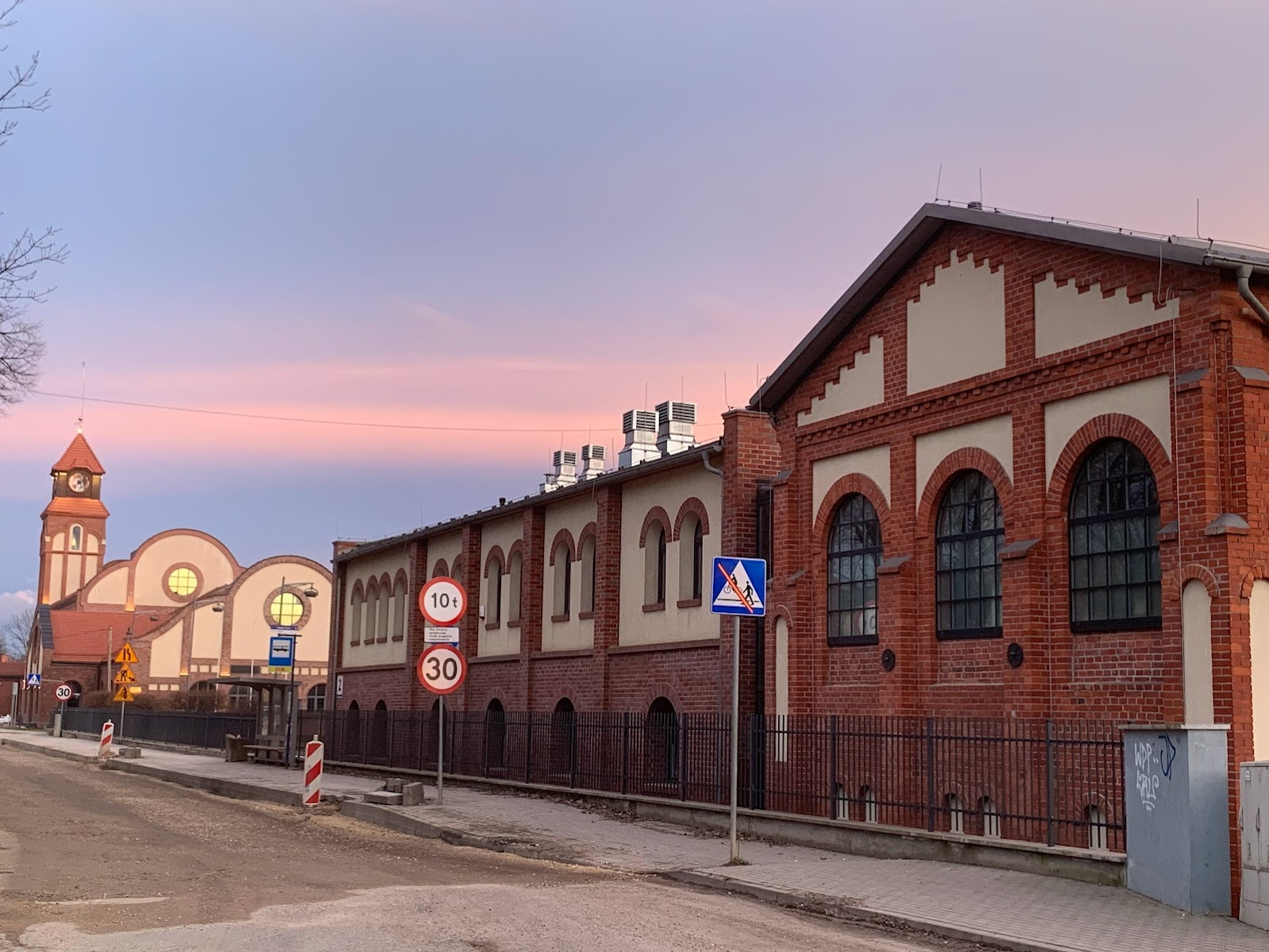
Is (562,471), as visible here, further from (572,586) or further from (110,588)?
(110,588)

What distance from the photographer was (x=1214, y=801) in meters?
12.3

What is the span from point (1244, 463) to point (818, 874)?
19.6 ft

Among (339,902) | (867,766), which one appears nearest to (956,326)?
(867,766)

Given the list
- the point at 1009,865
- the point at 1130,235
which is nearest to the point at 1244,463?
the point at 1130,235

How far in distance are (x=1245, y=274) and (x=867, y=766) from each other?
25.6 feet

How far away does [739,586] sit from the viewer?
50.4ft

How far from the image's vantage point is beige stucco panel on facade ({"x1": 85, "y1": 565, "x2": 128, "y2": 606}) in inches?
3698

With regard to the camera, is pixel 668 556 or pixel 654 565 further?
pixel 654 565

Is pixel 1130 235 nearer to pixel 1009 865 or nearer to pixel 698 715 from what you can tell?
pixel 1009 865

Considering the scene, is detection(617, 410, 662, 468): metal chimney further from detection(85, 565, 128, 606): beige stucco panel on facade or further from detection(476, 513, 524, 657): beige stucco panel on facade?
detection(85, 565, 128, 606): beige stucco panel on facade

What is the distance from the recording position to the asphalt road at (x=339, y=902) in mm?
10102

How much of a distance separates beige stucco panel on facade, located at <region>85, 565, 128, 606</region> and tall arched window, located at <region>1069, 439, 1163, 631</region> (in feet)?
289

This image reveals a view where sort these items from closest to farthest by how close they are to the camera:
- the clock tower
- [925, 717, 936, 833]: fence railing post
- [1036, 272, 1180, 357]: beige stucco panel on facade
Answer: [1036, 272, 1180, 357]: beige stucco panel on facade
[925, 717, 936, 833]: fence railing post
the clock tower

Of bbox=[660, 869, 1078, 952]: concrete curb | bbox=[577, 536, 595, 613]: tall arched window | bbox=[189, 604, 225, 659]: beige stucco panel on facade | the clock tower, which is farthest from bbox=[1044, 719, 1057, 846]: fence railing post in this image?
the clock tower
